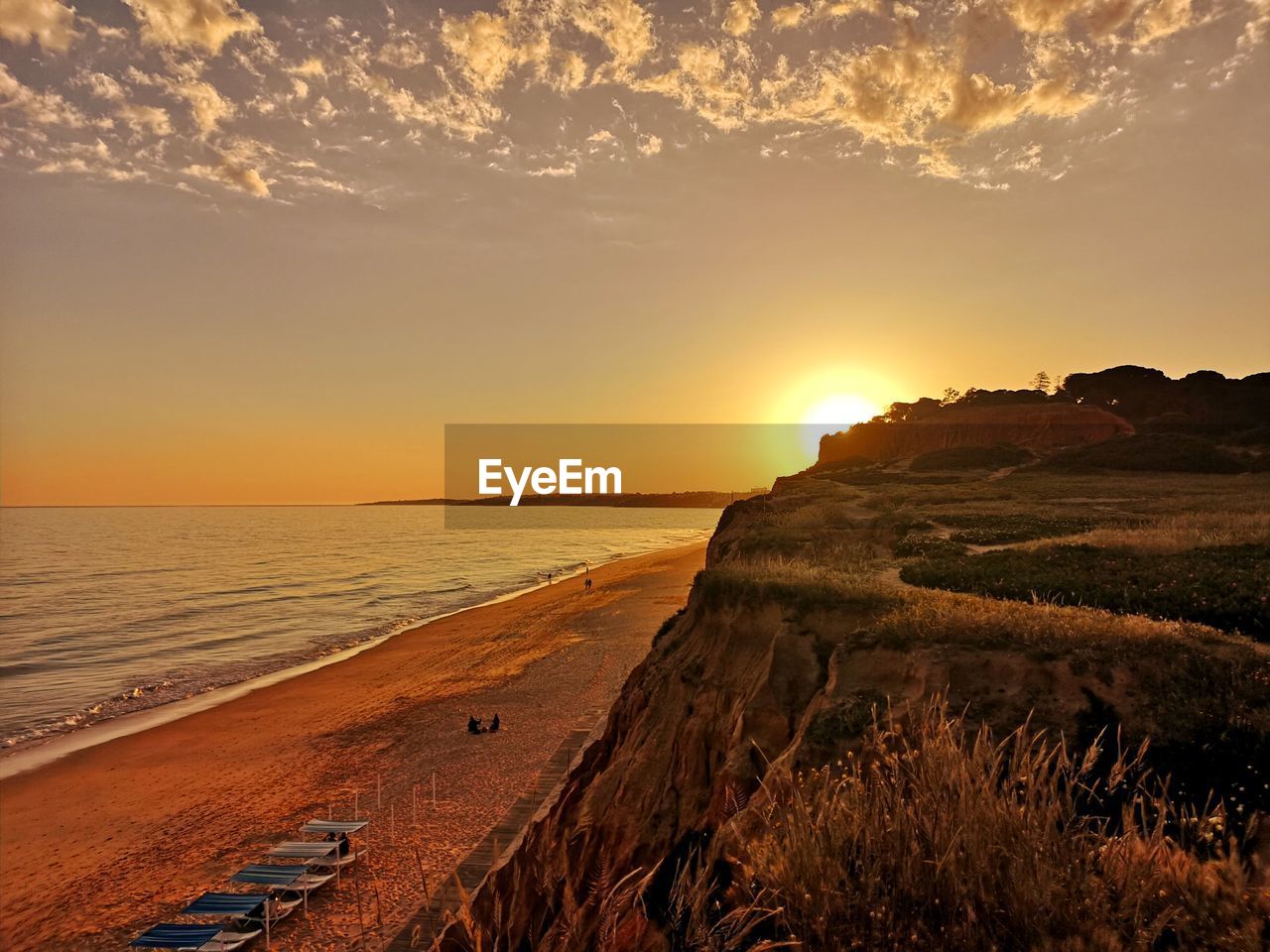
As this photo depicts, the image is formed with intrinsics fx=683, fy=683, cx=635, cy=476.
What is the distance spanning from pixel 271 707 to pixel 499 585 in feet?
156

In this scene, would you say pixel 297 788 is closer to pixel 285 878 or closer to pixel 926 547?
pixel 285 878

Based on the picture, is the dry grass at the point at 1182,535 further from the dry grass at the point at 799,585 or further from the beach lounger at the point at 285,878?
the beach lounger at the point at 285,878

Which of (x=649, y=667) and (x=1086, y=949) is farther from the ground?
(x=1086, y=949)

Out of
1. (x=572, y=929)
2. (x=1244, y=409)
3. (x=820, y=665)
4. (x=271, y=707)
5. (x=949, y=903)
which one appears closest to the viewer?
(x=572, y=929)

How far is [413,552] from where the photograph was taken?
411 feet

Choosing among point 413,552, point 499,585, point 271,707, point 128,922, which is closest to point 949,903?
point 128,922

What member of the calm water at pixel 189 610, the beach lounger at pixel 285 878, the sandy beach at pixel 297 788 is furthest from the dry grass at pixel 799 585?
the calm water at pixel 189 610

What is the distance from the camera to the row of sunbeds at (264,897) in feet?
45.2

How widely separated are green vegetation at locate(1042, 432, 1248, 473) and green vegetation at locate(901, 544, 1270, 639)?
162 ft

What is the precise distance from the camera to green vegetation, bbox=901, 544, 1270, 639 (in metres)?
12.4

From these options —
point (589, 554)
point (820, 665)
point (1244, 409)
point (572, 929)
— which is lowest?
point (589, 554)

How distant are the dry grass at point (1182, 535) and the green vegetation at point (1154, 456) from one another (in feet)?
129

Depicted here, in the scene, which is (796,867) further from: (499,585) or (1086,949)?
(499,585)

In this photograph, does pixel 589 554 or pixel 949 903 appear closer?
pixel 949 903
